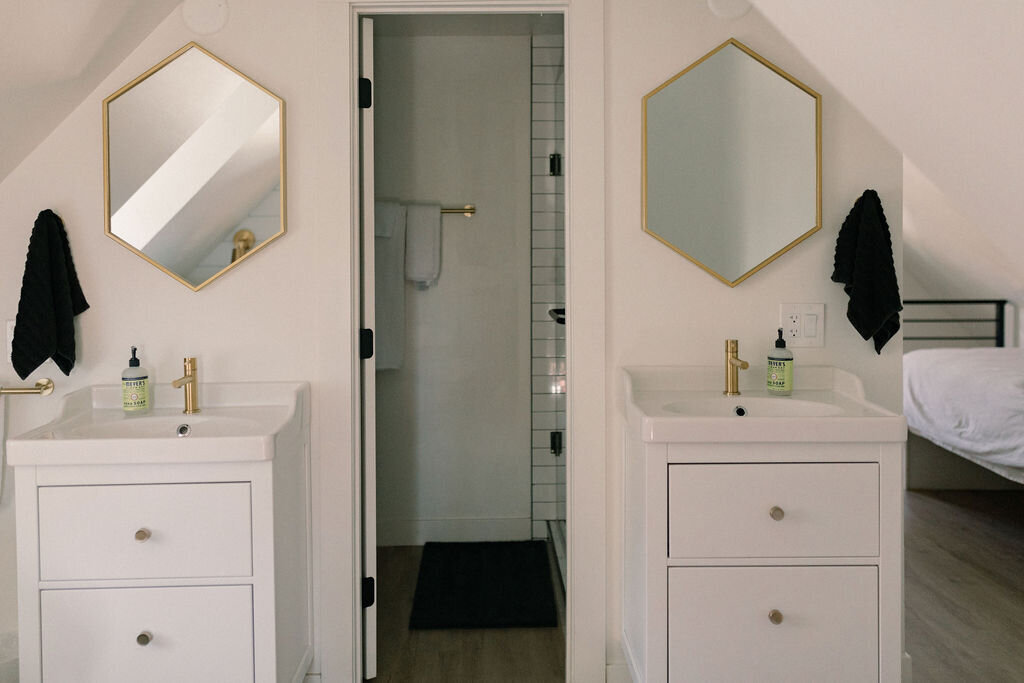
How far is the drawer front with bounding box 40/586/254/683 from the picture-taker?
5.43 ft

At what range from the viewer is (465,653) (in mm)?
2443

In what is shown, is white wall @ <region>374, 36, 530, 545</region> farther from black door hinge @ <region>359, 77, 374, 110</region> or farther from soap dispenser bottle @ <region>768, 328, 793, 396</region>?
soap dispenser bottle @ <region>768, 328, 793, 396</region>

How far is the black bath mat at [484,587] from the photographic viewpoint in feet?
8.70

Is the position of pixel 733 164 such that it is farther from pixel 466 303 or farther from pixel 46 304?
pixel 46 304

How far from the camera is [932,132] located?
1.43 metres

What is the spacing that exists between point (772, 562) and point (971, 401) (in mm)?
2404

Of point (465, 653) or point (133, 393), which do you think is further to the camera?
point (465, 653)

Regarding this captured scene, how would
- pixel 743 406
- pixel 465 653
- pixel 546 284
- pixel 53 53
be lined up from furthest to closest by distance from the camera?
pixel 546 284 → pixel 465 653 → pixel 743 406 → pixel 53 53

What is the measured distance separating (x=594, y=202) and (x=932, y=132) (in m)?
0.87

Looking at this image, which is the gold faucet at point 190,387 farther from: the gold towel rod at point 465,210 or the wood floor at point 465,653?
the gold towel rod at point 465,210

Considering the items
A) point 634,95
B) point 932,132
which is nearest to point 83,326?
point 634,95

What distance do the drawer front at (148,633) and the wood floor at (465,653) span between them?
28.6 inches

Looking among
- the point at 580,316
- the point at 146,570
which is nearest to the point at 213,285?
the point at 146,570

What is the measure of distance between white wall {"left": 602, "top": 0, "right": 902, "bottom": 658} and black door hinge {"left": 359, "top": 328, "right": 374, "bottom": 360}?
27.2 inches
